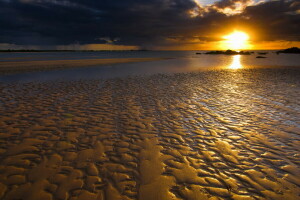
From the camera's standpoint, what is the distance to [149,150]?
548 cm

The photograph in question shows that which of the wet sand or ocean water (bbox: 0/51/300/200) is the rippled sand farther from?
the wet sand

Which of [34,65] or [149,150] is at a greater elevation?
[34,65]

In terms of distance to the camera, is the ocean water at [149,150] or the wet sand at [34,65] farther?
the wet sand at [34,65]

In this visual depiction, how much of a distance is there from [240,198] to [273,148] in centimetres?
272

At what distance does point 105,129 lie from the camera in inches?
273

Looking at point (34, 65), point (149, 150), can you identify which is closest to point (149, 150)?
point (149, 150)

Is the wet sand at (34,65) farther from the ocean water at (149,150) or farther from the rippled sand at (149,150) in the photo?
the rippled sand at (149,150)

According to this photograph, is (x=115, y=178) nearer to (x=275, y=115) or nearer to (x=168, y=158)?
(x=168, y=158)

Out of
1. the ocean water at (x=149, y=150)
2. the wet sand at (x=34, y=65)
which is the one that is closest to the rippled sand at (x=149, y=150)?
the ocean water at (x=149, y=150)

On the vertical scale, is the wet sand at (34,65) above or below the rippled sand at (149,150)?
above

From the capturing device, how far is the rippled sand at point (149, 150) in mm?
3902

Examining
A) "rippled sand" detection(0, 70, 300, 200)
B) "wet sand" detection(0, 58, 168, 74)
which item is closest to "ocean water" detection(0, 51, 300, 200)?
"rippled sand" detection(0, 70, 300, 200)

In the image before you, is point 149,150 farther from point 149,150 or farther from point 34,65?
point 34,65

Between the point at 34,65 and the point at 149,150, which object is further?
the point at 34,65
